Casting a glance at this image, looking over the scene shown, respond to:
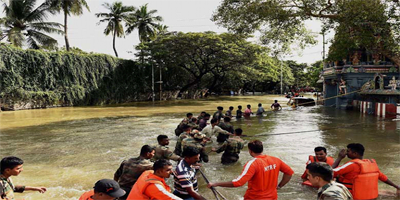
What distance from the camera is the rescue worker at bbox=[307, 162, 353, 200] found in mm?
2789

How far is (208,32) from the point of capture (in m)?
37.0

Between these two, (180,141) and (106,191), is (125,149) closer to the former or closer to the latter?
(180,141)

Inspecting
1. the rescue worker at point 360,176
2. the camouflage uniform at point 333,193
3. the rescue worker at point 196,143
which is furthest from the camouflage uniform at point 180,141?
the camouflage uniform at point 333,193

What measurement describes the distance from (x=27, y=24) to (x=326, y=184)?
34516mm

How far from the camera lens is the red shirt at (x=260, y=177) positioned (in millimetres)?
3859

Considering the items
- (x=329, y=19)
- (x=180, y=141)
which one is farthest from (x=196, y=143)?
(x=329, y=19)

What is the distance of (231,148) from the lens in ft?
24.9

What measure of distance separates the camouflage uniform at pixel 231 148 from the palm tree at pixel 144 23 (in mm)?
39117

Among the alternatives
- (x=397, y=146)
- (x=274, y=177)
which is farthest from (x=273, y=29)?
(x=274, y=177)

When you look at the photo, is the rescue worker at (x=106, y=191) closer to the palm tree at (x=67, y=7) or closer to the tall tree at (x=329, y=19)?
the tall tree at (x=329, y=19)

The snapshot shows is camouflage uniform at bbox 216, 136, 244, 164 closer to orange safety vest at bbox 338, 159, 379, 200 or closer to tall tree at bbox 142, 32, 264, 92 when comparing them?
orange safety vest at bbox 338, 159, 379, 200

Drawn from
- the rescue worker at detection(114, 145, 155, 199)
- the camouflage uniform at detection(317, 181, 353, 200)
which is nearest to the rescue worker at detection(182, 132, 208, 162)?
the rescue worker at detection(114, 145, 155, 199)

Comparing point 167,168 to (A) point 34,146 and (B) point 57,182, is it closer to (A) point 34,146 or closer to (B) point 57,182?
(B) point 57,182

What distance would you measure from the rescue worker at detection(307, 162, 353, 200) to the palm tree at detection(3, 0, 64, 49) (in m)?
32.4
